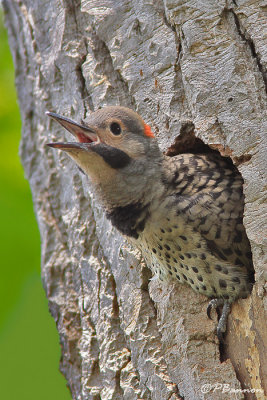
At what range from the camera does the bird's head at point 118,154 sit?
2.81 meters

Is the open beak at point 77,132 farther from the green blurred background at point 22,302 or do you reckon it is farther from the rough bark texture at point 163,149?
the green blurred background at point 22,302

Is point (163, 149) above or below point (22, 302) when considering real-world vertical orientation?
above

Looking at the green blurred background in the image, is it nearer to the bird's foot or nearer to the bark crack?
the bird's foot

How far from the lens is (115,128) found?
286 cm

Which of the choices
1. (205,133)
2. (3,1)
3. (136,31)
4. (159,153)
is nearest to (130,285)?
(159,153)

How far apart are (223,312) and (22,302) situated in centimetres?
199

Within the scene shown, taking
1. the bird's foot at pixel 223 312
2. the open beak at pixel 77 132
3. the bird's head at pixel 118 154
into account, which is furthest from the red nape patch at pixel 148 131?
the bird's foot at pixel 223 312

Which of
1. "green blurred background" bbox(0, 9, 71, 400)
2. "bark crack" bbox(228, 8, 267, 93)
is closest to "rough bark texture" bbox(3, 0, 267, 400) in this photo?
"bark crack" bbox(228, 8, 267, 93)

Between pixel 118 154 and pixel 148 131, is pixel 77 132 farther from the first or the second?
pixel 148 131

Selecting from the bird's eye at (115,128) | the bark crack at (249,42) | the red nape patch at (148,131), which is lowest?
the red nape patch at (148,131)

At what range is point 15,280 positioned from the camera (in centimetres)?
414

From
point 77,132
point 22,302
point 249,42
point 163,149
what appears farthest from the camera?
point 22,302

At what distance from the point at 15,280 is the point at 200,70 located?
7.29 ft

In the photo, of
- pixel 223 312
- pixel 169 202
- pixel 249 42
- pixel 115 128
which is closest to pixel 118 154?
pixel 115 128
